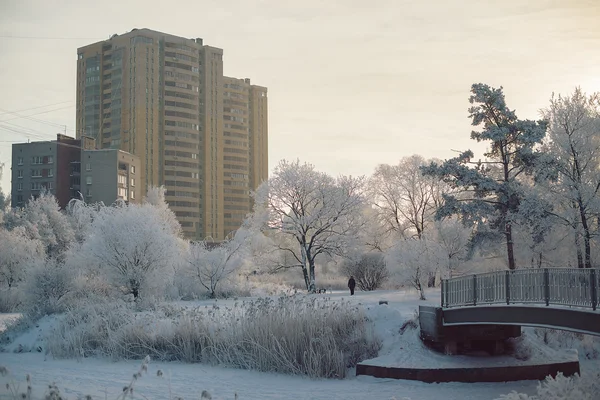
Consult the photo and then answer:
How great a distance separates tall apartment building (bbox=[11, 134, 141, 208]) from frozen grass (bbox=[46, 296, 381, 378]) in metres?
70.9

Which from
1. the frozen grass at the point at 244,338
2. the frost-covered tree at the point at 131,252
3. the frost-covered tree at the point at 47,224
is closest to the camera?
the frozen grass at the point at 244,338

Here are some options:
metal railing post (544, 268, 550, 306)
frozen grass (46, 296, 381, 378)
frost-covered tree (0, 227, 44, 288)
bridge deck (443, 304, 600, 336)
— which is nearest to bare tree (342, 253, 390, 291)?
frost-covered tree (0, 227, 44, 288)

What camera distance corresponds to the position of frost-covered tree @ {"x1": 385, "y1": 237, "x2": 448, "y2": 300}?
128ft

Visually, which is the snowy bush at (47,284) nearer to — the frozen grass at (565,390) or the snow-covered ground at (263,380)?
the snow-covered ground at (263,380)

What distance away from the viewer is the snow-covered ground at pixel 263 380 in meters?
19.2

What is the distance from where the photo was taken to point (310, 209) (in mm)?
53781

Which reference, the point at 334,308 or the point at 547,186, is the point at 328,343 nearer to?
the point at 334,308

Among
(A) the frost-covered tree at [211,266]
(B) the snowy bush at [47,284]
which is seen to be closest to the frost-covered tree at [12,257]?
(A) the frost-covered tree at [211,266]

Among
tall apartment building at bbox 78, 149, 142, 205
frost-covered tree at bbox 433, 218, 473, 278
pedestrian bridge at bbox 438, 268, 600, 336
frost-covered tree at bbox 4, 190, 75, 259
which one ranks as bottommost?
pedestrian bridge at bbox 438, 268, 600, 336

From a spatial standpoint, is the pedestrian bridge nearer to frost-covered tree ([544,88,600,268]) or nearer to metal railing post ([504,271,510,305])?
metal railing post ([504,271,510,305])

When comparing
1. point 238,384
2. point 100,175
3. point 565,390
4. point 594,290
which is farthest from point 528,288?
point 100,175

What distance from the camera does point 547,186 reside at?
3869cm

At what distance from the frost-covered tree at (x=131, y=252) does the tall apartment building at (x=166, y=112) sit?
75.8 metres

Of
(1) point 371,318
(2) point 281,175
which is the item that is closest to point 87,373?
(1) point 371,318
